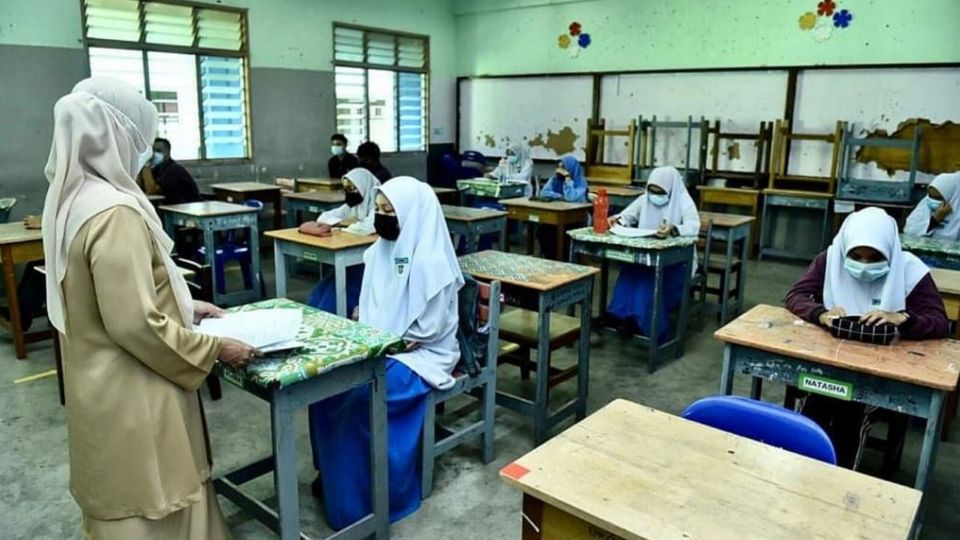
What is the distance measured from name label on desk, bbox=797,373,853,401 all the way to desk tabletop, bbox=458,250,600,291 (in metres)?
1.03

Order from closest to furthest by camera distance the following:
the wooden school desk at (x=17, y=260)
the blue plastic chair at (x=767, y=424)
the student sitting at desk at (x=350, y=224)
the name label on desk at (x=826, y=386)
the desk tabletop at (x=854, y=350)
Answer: the blue plastic chair at (x=767, y=424)
the desk tabletop at (x=854, y=350)
the name label on desk at (x=826, y=386)
the wooden school desk at (x=17, y=260)
the student sitting at desk at (x=350, y=224)

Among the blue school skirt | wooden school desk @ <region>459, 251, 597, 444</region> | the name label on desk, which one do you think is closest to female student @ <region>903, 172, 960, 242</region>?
wooden school desk @ <region>459, 251, 597, 444</region>

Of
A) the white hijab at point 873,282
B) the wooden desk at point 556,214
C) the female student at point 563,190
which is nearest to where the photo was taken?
the white hijab at point 873,282

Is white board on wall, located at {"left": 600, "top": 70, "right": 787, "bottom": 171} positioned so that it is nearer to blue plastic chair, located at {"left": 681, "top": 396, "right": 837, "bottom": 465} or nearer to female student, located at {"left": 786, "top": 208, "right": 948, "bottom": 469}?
female student, located at {"left": 786, "top": 208, "right": 948, "bottom": 469}

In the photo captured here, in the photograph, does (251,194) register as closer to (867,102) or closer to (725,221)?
(725,221)

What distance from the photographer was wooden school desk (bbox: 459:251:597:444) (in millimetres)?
2863

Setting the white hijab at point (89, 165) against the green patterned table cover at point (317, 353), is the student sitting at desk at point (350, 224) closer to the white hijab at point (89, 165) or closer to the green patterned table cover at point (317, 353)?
the green patterned table cover at point (317, 353)

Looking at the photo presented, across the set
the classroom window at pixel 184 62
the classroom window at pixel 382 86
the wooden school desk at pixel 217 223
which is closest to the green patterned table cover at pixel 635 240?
the wooden school desk at pixel 217 223

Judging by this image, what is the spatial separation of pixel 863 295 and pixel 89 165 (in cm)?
253

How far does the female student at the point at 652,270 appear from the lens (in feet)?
14.0

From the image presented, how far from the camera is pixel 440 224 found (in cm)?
257

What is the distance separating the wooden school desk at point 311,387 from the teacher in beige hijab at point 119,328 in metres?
0.12

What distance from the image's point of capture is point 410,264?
2.51 metres

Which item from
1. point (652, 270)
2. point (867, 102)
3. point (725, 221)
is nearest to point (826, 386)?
point (652, 270)
